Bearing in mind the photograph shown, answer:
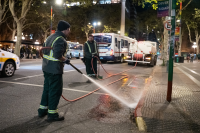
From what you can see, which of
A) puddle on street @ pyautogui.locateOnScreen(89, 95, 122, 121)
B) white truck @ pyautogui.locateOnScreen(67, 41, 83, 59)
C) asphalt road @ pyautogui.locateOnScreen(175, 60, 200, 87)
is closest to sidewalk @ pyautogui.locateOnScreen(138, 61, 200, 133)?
puddle on street @ pyautogui.locateOnScreen(89, 95, 122, 121)

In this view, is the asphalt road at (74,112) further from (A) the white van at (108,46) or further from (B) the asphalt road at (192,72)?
(A) the white van at (108,46)

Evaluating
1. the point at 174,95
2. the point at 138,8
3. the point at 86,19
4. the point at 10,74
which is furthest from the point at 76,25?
the point at 138,8

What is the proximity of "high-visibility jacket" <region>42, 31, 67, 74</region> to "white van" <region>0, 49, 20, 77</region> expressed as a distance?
19.3 feet

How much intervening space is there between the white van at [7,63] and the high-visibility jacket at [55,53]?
588 centimetres

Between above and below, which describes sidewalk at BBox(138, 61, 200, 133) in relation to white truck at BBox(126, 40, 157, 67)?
below

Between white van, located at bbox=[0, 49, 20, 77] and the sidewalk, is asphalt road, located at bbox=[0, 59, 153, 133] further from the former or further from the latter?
white van, located at bbox=[0, 49, 20, 77]

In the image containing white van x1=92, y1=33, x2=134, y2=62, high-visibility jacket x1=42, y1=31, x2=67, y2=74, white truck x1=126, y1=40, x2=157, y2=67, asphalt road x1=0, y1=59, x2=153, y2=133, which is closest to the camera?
asphalt road x1=0, y1=59, x2=153, y2=133

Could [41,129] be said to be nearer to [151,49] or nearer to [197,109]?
[197,109]

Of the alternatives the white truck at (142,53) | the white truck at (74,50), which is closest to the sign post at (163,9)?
the white truck at (142,53)

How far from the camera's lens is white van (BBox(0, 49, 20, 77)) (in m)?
8.70

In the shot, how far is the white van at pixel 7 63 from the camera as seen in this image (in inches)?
343

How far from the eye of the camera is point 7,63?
29.5ft

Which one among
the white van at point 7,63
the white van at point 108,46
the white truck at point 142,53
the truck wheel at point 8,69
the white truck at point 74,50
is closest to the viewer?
the white van at point 7,63

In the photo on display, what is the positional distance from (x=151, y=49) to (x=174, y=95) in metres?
13.3
